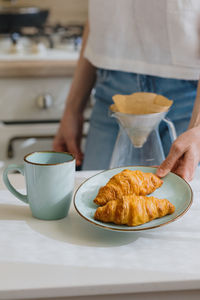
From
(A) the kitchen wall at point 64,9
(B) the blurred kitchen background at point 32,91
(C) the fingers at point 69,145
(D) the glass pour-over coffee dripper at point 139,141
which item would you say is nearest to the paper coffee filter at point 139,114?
(D) the glass pour-over coffee dripper at point 139,141

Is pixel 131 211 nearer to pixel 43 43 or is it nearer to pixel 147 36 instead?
pixel 147 36

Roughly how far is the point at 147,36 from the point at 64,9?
1.07 meters

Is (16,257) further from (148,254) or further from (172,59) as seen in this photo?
(172,59)

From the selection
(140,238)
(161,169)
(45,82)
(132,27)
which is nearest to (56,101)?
(45,82)

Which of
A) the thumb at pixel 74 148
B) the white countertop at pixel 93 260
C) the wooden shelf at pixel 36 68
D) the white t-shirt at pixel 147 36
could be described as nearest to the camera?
the white countertop at pixel 93 260

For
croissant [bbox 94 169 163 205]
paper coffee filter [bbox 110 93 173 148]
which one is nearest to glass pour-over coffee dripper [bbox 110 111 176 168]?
paper coffee filter [bbox 110 93 173 148]

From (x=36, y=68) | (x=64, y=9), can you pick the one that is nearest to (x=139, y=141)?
(x=36, y=68)

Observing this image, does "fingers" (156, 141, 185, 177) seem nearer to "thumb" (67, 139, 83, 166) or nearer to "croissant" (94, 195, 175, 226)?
"croissant" (94, 195, 175, 226)

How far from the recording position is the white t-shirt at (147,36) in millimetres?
879

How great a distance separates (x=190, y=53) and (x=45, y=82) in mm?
651

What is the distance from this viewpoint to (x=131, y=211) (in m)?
0.53

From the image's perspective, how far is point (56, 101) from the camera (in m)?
1.46

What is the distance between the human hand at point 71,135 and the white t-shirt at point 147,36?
0.56ft

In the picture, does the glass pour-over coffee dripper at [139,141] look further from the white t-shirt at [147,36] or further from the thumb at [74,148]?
the thumb at [74,148]
